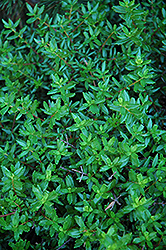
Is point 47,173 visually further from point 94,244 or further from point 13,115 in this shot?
point 13,115

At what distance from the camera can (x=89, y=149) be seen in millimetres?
1386

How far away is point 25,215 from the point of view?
1422 millimetres

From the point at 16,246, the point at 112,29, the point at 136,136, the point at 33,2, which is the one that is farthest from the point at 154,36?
the point at 16,246

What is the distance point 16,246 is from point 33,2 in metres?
2.03

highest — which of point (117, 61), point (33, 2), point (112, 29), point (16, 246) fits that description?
point (33, 2)

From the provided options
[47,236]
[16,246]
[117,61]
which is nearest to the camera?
[16,246]

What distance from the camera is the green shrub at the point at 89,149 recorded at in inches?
50.9

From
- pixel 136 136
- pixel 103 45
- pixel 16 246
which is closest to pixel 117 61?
pixel 103 45

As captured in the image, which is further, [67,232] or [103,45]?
[103,45]

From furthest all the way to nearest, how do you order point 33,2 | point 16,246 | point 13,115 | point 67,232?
point 33,2 → point 13,115 → point 16,246 → point 67,232

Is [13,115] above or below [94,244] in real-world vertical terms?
above

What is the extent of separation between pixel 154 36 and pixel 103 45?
0.39 metres

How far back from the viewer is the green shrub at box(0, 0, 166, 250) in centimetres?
129

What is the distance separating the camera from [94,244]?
56.9 inches
